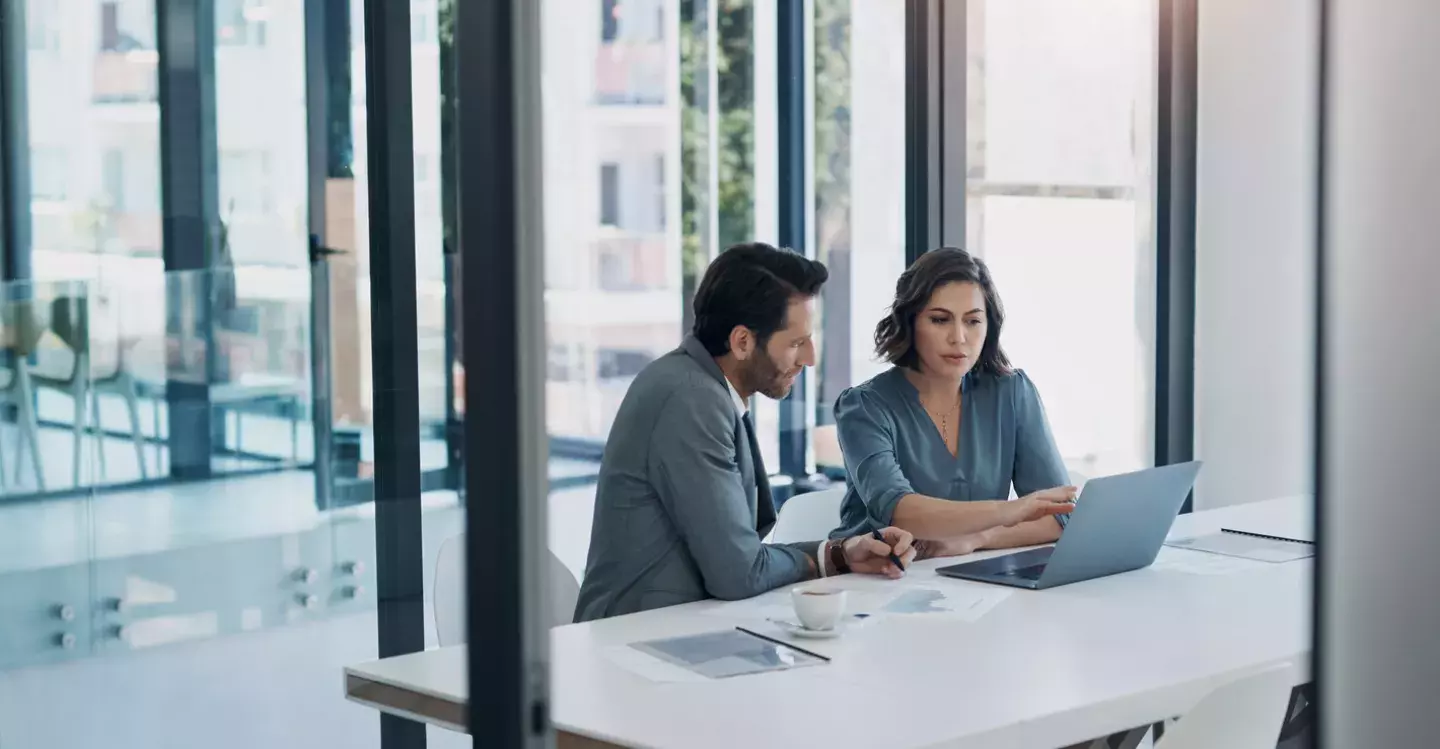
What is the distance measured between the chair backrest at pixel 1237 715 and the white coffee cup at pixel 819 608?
603 millimetres

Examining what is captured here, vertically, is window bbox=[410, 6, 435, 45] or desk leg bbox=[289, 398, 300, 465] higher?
window bbox=[410, 6, 435, 45]

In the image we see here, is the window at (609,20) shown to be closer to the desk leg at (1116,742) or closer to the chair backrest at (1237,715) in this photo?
the desk leg at (1116,742)

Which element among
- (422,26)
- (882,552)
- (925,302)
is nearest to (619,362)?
(925,302)

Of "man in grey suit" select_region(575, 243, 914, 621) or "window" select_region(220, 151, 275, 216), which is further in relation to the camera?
"window" select_region(220, 151, 275, 216)

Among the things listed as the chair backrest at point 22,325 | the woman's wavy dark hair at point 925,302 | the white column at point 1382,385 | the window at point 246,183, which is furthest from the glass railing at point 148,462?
the white column at point 1382,385

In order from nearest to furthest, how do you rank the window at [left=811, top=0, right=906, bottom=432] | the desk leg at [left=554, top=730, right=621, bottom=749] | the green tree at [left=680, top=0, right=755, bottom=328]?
the desk leg at [left=554, top=730, right=621, bottom=749]
the green tree at [left=680, top=0, right=755, bottom=328]
the window at [left=811, top=0, right=906, bottom=432]

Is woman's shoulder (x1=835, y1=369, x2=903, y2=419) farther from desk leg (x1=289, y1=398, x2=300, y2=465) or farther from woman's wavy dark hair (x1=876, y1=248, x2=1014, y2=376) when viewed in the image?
desk leg (x1=289, y1=398, x2=300, y2=465)

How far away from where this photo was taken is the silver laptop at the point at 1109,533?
2.90 m

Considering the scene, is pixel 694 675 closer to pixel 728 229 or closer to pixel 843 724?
pixel 843 724

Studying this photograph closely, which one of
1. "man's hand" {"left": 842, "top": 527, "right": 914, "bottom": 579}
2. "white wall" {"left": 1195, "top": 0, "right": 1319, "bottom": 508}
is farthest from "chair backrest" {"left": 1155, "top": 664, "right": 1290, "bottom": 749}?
"white wall" {"left": 1195, "top": 0, "right": 1319, "bottom": 508}

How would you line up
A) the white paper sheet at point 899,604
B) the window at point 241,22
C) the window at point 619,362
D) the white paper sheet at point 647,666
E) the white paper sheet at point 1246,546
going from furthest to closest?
1. the window at point 619,362
2. the window at point 241,22
3. the white paper sheet at point 1246,546
4. the white paper sheet at point 899,604
5. the white paper sheet at point 647,666

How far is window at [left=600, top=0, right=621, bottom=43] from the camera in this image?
4.29 meters

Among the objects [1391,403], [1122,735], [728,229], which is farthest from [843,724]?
[728,229]

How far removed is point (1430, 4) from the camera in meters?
0.95
